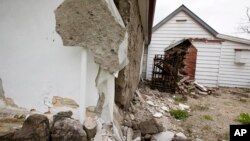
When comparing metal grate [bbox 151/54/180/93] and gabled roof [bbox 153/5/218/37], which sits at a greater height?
gabled roof [bbox 153/5/218/37]

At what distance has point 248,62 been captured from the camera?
32.8ft

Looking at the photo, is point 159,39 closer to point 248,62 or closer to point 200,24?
point 200,24

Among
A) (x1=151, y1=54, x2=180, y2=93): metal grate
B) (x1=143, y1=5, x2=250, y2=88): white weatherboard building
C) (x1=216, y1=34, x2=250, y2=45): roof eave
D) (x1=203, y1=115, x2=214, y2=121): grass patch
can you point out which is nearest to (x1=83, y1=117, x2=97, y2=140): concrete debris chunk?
(x1=203, y1=115, x2=214, y2=121): grass patch

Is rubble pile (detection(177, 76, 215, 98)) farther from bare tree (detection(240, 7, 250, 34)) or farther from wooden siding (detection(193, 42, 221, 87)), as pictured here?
bare tree (detection(240, 7, 250, 34))

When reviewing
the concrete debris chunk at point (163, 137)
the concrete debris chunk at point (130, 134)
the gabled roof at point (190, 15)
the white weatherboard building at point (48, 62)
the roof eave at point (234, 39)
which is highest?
the gabled roof at point (190, 15)

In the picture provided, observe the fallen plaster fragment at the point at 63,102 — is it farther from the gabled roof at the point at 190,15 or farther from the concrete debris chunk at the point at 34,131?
the gabled roof at the point at 190,15

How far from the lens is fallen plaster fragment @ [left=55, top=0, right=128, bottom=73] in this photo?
6.46 ft

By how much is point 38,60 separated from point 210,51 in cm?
959

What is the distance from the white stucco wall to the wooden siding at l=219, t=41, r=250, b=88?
963 cm

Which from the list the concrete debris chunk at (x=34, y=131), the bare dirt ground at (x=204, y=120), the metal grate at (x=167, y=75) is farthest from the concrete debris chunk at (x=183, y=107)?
the concrete debris chunk at (x=34, y=131)

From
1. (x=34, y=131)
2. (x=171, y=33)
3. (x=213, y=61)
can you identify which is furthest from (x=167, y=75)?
(x=34, y=131)

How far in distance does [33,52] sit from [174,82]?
5859mm

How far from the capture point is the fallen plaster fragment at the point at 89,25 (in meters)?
1.97

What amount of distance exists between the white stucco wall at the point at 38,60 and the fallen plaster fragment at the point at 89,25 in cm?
13
